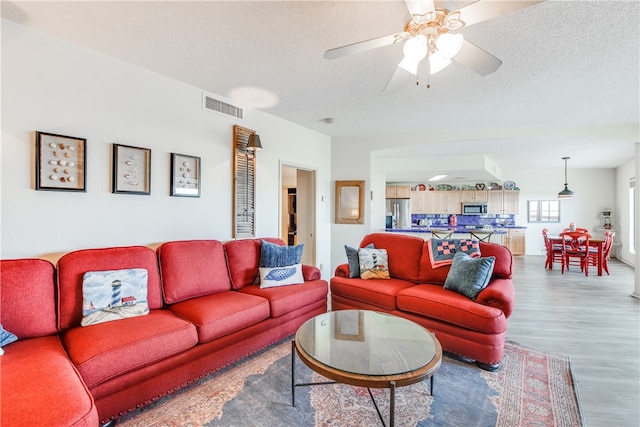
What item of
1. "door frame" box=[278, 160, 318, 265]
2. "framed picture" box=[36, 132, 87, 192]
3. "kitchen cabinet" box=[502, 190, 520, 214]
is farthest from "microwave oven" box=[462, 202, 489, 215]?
"framed picture" box=[36, 132, 87, 192]

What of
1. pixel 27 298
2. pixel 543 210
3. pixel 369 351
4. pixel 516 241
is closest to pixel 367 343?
pixel 369 351

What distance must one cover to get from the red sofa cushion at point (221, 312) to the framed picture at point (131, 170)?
1.12 metres

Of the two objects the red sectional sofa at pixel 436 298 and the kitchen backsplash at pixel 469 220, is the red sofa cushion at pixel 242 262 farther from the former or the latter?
the kitchen backsplash at pixel 469 220

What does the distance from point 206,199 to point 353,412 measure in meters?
2.50

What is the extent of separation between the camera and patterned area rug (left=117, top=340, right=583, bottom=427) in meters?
1.84

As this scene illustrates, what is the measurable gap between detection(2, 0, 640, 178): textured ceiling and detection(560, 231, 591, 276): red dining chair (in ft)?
8.68

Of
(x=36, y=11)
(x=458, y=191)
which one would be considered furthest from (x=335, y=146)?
(x=458, y=191)

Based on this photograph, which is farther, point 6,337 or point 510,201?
point 510,201

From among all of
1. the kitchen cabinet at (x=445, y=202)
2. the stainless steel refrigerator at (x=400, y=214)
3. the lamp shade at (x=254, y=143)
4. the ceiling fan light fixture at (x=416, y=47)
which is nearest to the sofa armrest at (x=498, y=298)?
the ceiling fan light fixture at (x=416, y=47)

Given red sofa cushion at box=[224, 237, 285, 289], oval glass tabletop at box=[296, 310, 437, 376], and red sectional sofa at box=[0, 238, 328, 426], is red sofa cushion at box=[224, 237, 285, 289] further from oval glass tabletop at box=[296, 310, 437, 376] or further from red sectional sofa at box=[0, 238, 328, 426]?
oval glass tabletop at box=[296, 310, 437, 376]

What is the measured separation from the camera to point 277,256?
325 centimetres

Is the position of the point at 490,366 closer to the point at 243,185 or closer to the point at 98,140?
the point at 243,185

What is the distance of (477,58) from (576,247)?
21.0 feet

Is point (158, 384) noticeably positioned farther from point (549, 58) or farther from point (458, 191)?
point (458, 191)
